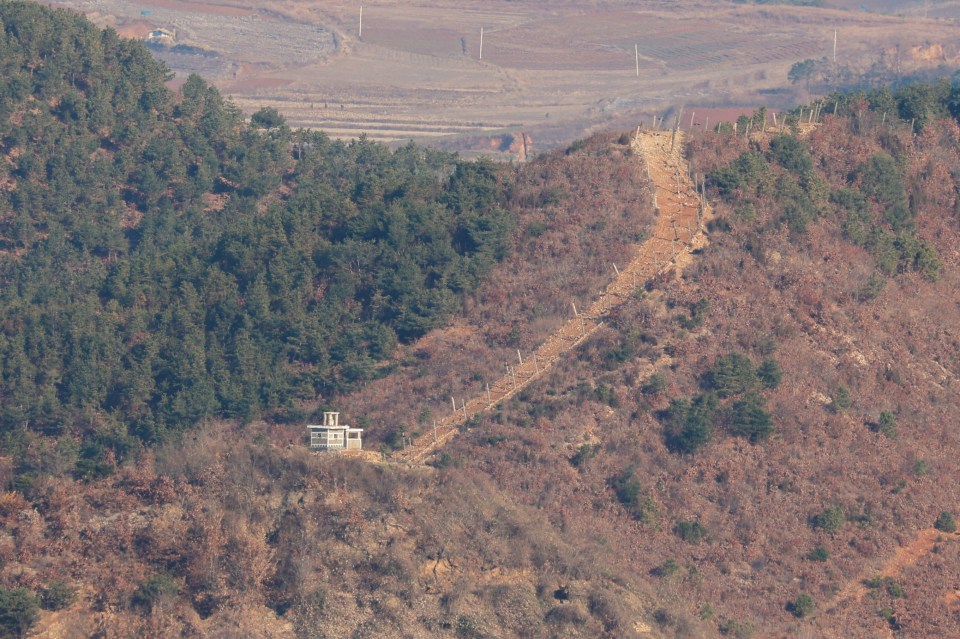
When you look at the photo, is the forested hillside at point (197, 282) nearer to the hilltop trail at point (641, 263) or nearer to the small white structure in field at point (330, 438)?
the hilltop trail at point (641, 263)

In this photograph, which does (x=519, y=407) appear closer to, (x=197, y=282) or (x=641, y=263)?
(x=641, y=263)

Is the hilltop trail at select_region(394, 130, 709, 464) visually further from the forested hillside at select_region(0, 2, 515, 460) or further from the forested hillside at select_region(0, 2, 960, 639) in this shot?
the forested hillside at select_region(0, 2, 515, 460)

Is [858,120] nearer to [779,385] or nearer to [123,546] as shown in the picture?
[779,385]

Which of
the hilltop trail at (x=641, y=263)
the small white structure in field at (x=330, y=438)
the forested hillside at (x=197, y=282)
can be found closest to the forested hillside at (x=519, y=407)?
the forested hillside at (x=197, y=282)

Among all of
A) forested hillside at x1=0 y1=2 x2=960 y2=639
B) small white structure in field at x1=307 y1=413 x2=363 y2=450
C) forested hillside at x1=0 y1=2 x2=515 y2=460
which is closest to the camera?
forested hillside at x1=0 y1=2 x2=960 y2=639

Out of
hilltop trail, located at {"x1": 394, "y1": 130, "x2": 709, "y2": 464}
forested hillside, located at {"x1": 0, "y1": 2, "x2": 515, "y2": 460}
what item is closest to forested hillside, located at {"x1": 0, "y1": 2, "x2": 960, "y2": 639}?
forested hillside, located at {"x1": 0, "y1": 2, "x2": 515, "y2": 460}

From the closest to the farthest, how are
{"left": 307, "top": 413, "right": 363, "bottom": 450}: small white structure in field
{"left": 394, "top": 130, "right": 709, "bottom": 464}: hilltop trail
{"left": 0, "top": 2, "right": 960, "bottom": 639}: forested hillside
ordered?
{"left": 0, "top": 2, "right": 960, "bottom": 639}: forested hillside
{"left": 307, "top": 413, "right": 363, "bottom": 450}: small white structure in field
{"left": 394, "top": 130, "right": 709, "bottom": 464}: hilltop trail

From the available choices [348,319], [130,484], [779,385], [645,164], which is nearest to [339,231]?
[348,319]

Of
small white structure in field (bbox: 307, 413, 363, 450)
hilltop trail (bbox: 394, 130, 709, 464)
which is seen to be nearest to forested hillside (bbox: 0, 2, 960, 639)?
hilltop trail (bbox: 394, 130, 709, 464)

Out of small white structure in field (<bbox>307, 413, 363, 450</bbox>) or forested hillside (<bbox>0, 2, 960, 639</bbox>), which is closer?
forested hillside (<bbox>0, 2, 960, 639</bbox>)
